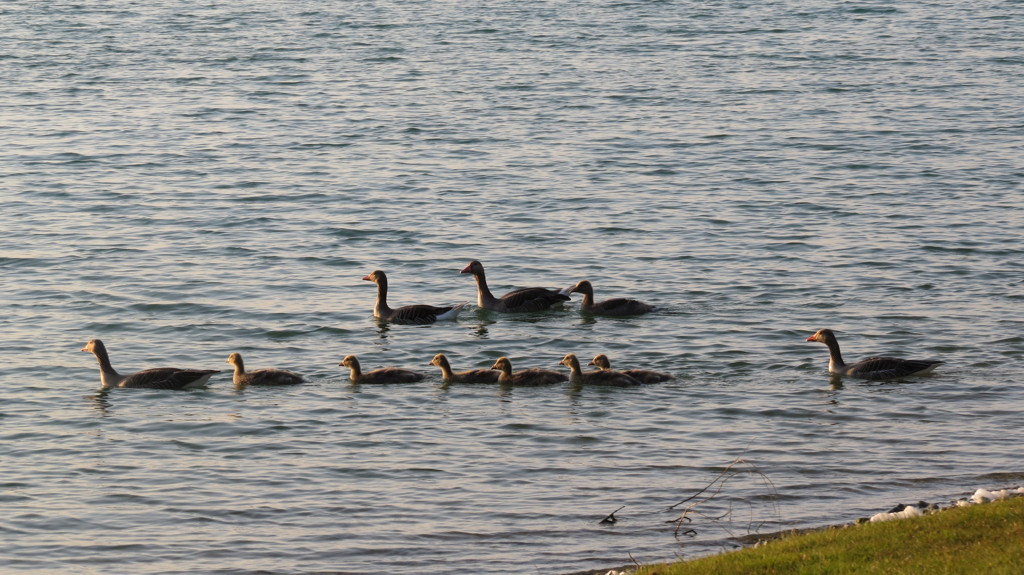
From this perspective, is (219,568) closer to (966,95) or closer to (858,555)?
(858,555)

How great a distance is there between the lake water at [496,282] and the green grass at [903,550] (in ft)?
5.87

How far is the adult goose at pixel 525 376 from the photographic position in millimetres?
19719

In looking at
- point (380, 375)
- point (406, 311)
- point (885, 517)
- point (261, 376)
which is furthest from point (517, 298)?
point (885, 517)

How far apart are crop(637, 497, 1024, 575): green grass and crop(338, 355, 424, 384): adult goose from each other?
795 centimetres

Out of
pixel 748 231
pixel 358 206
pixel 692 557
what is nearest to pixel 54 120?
pixel 358 206

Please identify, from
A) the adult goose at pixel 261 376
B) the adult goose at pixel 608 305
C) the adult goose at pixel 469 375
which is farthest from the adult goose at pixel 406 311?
the adult goose at pixel 261 376

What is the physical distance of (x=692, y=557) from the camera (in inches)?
530

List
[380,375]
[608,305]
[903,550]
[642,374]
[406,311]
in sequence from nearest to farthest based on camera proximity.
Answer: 1. [903,550]
2. [642,374]
3. [380,375]
4. [406,311]
5. [608,305]

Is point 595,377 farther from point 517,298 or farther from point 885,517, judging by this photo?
point 885,517

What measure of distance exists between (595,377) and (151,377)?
5.85 meters

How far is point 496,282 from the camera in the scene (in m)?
25.0

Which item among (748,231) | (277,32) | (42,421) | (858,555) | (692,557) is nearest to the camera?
(858,555)

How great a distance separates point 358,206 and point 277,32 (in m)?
24.5

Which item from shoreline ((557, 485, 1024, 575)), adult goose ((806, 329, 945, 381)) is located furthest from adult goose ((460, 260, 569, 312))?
shoreline ((557, 485, 1024, 575))
